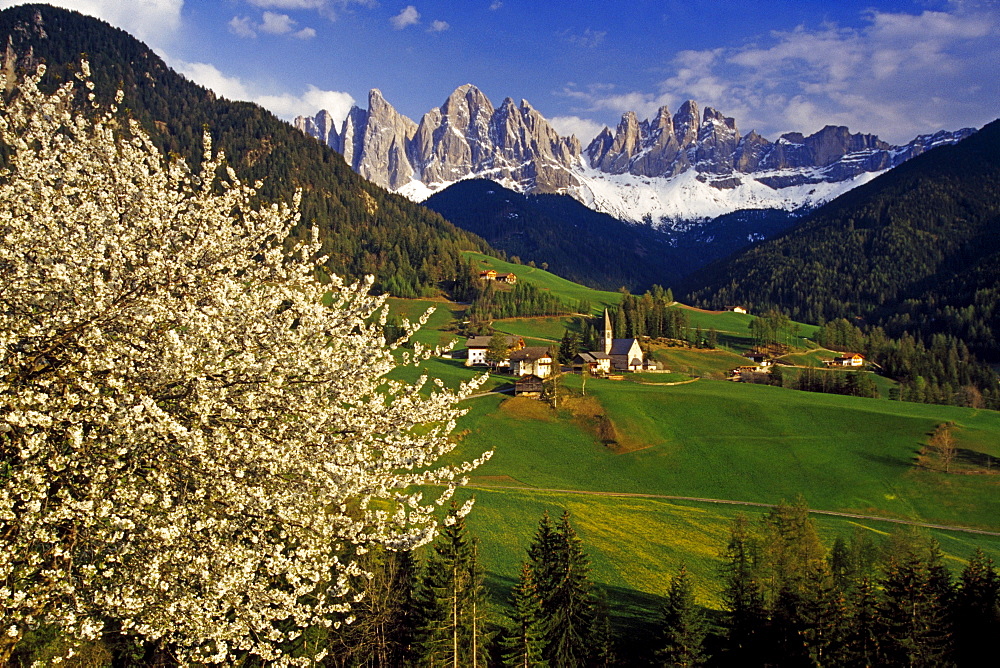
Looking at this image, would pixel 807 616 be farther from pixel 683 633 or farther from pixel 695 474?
pixel 695 474

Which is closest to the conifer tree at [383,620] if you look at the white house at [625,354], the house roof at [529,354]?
the house roof at [529,354]

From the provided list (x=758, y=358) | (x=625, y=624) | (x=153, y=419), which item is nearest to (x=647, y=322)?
Result: (x=758, y=358)

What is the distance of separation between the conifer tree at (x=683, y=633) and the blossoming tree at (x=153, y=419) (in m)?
27.4

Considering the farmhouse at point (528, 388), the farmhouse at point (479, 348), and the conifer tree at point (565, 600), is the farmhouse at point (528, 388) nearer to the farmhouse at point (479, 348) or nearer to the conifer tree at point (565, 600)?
the farmhouse at point (479, 348)

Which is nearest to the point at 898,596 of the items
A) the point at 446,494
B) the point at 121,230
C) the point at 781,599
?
the point at 781,599

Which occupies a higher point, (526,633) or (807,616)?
(807,616)

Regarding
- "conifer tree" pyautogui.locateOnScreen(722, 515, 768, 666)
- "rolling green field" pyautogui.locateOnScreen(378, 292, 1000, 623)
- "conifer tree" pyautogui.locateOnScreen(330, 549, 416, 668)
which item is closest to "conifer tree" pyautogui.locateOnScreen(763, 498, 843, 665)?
"conifer tree" pyautogui.locateOnScreen(722, 515, 768, 666)

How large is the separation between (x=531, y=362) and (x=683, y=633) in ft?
248

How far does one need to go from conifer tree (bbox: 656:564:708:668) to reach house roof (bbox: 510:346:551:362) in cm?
7442

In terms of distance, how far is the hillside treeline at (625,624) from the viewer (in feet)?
101

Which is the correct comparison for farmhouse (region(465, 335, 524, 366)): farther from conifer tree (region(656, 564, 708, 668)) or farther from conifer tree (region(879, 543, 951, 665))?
conifer tree (region(879, 543, 951, 665))

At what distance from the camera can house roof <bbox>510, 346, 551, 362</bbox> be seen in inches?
4289

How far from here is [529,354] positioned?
110 meters

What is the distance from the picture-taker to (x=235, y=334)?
34.6 ft
